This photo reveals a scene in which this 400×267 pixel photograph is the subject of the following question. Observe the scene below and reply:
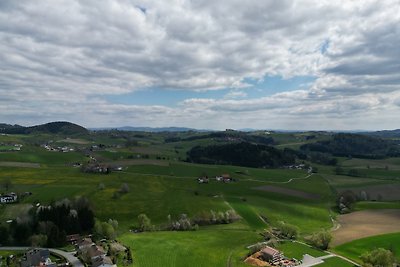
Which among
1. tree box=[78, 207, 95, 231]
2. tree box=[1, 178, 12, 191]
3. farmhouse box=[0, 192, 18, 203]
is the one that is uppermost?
tree box=[1, 178, 12, 191]

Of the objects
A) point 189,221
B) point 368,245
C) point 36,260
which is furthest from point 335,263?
point 36,260

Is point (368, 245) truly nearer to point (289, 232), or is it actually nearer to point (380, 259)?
point (289, 232)

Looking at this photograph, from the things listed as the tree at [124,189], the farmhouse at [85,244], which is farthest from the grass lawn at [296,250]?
the tree at [124,189]

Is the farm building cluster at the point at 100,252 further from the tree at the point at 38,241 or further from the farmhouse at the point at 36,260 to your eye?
the tree at the point at 38,241

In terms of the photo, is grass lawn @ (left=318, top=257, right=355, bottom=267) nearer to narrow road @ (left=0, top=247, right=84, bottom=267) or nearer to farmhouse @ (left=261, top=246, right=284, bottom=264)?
farmhouse @ (left=261, top=246, right=284, bottom=264)

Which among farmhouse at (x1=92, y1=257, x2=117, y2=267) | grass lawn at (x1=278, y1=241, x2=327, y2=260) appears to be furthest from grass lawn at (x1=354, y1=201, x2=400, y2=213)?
farmhouse at (x1=92, y1=257, x2=117, y2=267)
